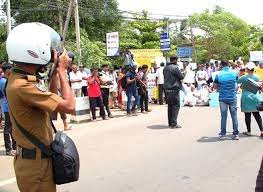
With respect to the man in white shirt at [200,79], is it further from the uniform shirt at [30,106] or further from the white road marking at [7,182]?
the uniform shirt at [30,106]

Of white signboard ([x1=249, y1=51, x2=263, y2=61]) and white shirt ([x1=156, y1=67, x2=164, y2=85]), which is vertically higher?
white signboard ([x1=249, y1=51, x2=263, y2=61])

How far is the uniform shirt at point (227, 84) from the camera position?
10344mm

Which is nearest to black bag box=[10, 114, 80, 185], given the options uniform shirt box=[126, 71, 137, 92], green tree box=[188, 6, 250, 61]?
uniform shirt box=[126, 71, 137, 92]

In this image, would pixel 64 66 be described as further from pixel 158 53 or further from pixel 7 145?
pixel 158 53

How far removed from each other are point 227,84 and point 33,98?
25.3 feet

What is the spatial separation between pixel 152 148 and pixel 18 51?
659 cm

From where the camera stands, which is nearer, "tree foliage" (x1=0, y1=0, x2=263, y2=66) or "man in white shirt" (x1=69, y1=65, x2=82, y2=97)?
"man in white shirt" (x1=69, y1=65, x2=82, y2=97)

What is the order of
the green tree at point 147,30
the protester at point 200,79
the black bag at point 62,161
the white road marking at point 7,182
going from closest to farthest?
1. the black bag at point 62,161
2. the white road marking at point 7,182
3. the protester at point 200,79
4. the green tree at point 147,30

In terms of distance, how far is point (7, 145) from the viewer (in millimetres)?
9367

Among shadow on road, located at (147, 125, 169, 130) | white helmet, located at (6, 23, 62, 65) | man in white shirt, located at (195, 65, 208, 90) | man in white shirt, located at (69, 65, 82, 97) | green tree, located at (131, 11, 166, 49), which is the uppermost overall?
green tree, located at (131, 11, 166, 49)

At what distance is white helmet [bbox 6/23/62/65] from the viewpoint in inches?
121

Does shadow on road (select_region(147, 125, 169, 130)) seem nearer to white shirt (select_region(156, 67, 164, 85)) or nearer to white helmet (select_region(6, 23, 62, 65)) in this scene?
white shirt (select_region(156, 67, 164, 85))

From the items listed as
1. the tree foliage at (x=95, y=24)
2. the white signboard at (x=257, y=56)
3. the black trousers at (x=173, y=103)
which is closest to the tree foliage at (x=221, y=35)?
the tree foliage at (x=95, y=24)

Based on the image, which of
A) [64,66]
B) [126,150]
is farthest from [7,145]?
[64,66]
